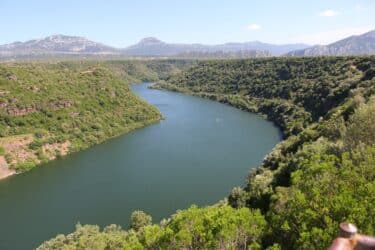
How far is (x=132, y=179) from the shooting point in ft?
187

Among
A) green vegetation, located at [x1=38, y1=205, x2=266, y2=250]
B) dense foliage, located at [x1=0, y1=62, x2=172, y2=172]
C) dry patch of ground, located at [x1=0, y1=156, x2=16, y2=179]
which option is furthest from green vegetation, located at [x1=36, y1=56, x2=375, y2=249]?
dense foliage, located at [x1=0, y1=62, x2=172, y2=172]

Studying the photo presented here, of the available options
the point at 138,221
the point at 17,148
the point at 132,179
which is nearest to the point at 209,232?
the point at 138,221

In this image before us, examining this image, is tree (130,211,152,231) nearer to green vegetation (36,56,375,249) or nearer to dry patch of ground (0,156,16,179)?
green vegetation (36,56,375,249)

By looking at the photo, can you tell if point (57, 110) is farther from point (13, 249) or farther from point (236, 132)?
point (13, 249)

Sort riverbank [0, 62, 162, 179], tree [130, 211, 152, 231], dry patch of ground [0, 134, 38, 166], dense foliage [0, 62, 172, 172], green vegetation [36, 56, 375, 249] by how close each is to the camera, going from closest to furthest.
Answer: green vegetation [36, 56, 375, 249], tree [130, 211, 152, 231], dry patch of ground [0, 134, 38, 166], riverbank [0, 62, 162, 179], dense foliage [0, 62, 172, 172]

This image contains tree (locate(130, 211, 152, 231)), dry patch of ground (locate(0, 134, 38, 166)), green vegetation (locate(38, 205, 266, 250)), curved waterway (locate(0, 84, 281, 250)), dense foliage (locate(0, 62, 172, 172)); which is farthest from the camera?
dense foliage (locate(0, 62, 172, 172))

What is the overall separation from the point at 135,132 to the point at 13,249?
50.3 metres

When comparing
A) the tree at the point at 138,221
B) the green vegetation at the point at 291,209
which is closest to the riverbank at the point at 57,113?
the tree at the point at 138,221

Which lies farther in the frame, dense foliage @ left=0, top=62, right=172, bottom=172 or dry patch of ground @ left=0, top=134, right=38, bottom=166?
dense foliage @ left=0, top=62, right=172, bottom=172

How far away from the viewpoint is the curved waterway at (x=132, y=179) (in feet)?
148

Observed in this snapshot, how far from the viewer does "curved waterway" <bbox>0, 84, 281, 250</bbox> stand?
148 ft

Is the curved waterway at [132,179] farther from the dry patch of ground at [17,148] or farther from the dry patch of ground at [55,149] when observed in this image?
the dry patch of ground at [17,148]

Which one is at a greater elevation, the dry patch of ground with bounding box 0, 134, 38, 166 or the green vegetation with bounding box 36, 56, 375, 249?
the green vegetation with bounding box 36, 56, 375, 249

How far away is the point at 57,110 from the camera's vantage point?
269 ft
